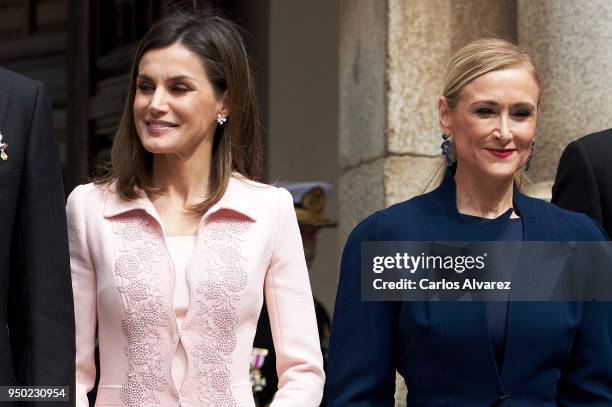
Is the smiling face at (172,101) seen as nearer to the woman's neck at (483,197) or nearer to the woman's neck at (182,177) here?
the woman's neck at (182,177)

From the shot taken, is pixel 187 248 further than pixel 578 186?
No

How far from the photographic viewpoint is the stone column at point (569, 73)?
15.8ft

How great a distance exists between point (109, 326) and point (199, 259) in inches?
9.1

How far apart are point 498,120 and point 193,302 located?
0.74 metres

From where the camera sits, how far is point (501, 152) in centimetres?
327

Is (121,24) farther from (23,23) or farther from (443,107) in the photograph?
(443,107)

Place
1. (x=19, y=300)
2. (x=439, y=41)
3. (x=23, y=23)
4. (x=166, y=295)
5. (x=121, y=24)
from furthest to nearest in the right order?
1. (x=23, y=23)
2. (x=121, y=24)
3. (x=439, y=41)
4. (x=166, y=295)
5. (x=19, y=300)

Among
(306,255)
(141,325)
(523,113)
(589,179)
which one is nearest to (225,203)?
(141,325)

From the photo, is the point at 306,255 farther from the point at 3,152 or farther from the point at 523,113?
the point at 3,152

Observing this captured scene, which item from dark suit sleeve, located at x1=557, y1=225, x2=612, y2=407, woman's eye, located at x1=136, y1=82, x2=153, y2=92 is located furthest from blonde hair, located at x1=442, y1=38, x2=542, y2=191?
woman's eye, located at x1=136, y1=82, x2=153, y2=92

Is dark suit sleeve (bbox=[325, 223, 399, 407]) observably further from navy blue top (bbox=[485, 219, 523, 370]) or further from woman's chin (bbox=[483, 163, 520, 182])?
woman's chin (bbox=[483, 163, 520, 182])

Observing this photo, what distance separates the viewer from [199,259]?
325 centimetres

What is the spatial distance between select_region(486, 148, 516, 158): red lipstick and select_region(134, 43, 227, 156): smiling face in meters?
0.61

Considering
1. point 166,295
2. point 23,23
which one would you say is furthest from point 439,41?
point 23,23
